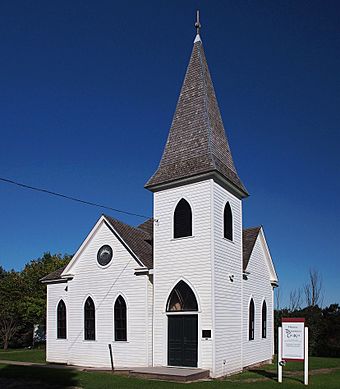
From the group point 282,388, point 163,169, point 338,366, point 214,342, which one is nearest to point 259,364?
point 338,366

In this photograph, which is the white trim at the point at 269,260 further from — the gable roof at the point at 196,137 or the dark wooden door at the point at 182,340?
the dark wooden door at the point at 182,340

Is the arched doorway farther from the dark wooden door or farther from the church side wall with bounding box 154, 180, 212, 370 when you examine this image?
the church side wall with bounding box 154, 180, 212, 370

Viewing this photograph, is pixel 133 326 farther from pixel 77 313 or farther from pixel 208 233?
pixel 208 233

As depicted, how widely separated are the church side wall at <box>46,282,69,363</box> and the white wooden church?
0.08 metres

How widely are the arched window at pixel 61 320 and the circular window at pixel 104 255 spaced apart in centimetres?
420

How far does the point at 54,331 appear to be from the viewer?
28.1 meters

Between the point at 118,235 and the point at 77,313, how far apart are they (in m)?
4.98

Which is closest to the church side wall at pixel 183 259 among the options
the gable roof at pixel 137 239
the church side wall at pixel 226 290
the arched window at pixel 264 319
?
the church side wall at pixel 226 290

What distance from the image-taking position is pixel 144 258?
24.4 metres

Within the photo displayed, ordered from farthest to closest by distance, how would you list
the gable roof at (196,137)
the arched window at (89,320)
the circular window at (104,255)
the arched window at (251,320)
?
the arched window at (251,320)
the arched window at (89,320)
the circular window at (104,255)
the gable roof at (196,137)

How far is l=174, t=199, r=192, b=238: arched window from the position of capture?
22.8 m

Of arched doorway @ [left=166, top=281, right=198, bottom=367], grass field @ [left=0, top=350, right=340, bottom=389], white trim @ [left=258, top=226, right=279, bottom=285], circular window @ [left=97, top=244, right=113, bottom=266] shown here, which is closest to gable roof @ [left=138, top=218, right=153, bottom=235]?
circular window @ [left=97, top=244, right=113, bottom=266]

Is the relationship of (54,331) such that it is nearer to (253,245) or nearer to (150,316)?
(150,316)

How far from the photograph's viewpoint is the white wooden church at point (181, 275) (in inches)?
860
